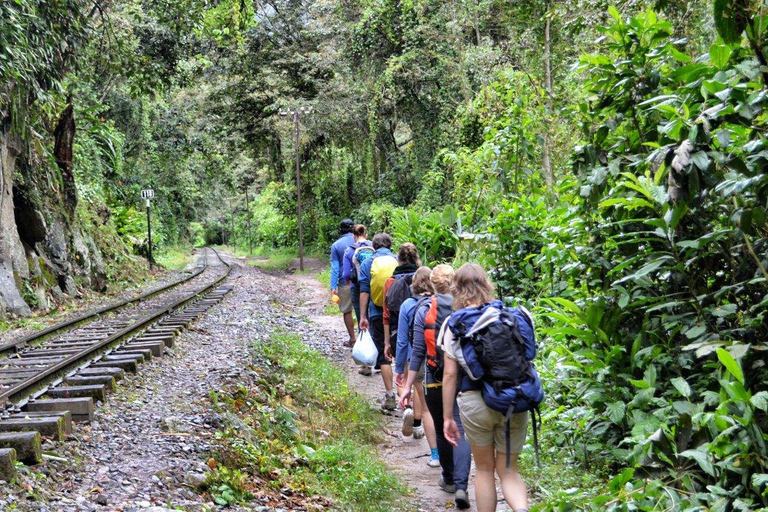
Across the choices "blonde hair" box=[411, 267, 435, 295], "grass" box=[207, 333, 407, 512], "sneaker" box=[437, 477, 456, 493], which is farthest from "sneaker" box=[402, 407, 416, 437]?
"blonde hair" box=[411, 267, 435, 295]

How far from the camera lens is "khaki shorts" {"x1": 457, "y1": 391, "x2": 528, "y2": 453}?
469cm

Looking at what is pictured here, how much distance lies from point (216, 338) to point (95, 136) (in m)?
21.3

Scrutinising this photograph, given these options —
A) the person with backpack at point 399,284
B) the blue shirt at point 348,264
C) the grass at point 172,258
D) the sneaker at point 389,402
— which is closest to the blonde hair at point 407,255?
the person with backpack at point 399,284

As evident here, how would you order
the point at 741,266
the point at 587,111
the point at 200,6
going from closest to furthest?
the point at 741,266
the point at 587,111
the point at 200,6

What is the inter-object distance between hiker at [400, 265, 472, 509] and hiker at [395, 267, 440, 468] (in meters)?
0.32

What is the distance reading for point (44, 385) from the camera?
7934 millimetres

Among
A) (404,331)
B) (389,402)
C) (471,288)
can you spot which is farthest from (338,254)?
(471,288)

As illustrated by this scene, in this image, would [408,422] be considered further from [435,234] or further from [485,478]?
[435,234]

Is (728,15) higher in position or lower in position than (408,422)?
higher

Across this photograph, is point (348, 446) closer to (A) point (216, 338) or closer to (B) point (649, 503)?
(B) point (649, 503)

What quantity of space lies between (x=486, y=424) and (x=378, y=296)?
4125mm

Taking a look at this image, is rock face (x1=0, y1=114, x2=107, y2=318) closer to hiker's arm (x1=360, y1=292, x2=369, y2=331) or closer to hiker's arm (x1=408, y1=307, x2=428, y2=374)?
hiker's arm (x1=360, y1=292, x2=369, y2=331)

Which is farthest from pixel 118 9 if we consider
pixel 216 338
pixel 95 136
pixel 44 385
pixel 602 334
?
pixel 602 334

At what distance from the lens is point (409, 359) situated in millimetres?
6664
